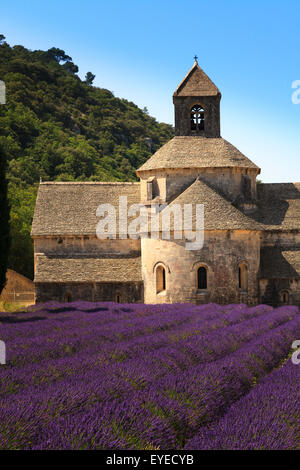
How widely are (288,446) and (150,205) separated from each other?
25.8 meters

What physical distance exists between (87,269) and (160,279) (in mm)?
4689

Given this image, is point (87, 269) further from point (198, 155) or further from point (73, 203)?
point (198, 155)

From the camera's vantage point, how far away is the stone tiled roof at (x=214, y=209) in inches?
1096

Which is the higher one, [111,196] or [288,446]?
[111,196]

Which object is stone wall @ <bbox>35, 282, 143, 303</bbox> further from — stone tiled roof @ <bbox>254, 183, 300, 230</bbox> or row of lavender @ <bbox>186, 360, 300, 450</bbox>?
row of lavender @ <bbox>186, 360, 300, 450</bbox>

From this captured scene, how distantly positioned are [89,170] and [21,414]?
2271 inches

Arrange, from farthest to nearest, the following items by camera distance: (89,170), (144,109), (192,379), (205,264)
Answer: (144,109) < (89,170) < (205,264) < (192,379)

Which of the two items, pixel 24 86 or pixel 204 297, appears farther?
pixel 24 86

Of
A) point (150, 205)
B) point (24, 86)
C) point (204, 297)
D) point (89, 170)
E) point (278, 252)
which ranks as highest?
point (24, 86)

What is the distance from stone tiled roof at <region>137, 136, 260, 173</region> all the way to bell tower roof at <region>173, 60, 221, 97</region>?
2.82 metres

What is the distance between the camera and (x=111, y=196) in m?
34.6
